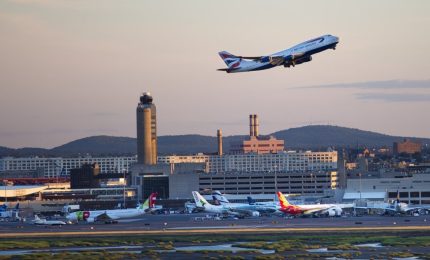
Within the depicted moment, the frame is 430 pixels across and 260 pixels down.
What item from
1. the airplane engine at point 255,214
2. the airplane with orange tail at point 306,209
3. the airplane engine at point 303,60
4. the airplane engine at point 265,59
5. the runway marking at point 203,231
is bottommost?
the runway marking at point 203,231

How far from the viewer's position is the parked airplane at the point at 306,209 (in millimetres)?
189875

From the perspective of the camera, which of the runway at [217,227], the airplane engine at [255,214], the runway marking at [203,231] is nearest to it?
the runway marking at [203,231]

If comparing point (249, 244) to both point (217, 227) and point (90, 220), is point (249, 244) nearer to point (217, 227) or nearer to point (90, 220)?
point (217, 227)

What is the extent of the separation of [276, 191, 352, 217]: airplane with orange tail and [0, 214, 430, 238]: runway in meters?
4.39

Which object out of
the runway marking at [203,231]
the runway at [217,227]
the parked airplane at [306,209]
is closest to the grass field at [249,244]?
the runway marking at [203,231]

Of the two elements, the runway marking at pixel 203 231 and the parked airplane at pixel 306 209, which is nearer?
the runway marking at pixel 203 231

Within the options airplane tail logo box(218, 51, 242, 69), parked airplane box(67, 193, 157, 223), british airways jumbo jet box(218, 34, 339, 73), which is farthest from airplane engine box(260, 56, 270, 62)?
parked airplane box(67, 193, 157, 223)

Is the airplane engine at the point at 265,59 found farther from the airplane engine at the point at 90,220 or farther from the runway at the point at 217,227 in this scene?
the airplane engine at the point at 90,220

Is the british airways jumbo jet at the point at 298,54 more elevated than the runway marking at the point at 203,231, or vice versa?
the british airways jumbo jet at the point at 298,54

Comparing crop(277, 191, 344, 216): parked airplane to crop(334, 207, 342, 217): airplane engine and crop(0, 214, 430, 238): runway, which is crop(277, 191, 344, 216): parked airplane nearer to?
crop(334, 207, 342, 217): airplane engine

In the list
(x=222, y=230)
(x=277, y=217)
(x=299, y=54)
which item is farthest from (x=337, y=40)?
(x=277, y=217)

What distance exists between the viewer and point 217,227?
160 metres

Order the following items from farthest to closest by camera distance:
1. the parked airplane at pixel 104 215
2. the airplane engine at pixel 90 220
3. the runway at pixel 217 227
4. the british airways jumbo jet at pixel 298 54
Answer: the parked airplane at pixel 104 215 → the airplane engine at pixel 90 220 → the runway at pixel 217 227 → the british airways jumbo jet at pixel 298 54

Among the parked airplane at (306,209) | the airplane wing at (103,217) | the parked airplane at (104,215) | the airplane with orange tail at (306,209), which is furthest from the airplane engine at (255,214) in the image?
the airplane wing at (103,217)
